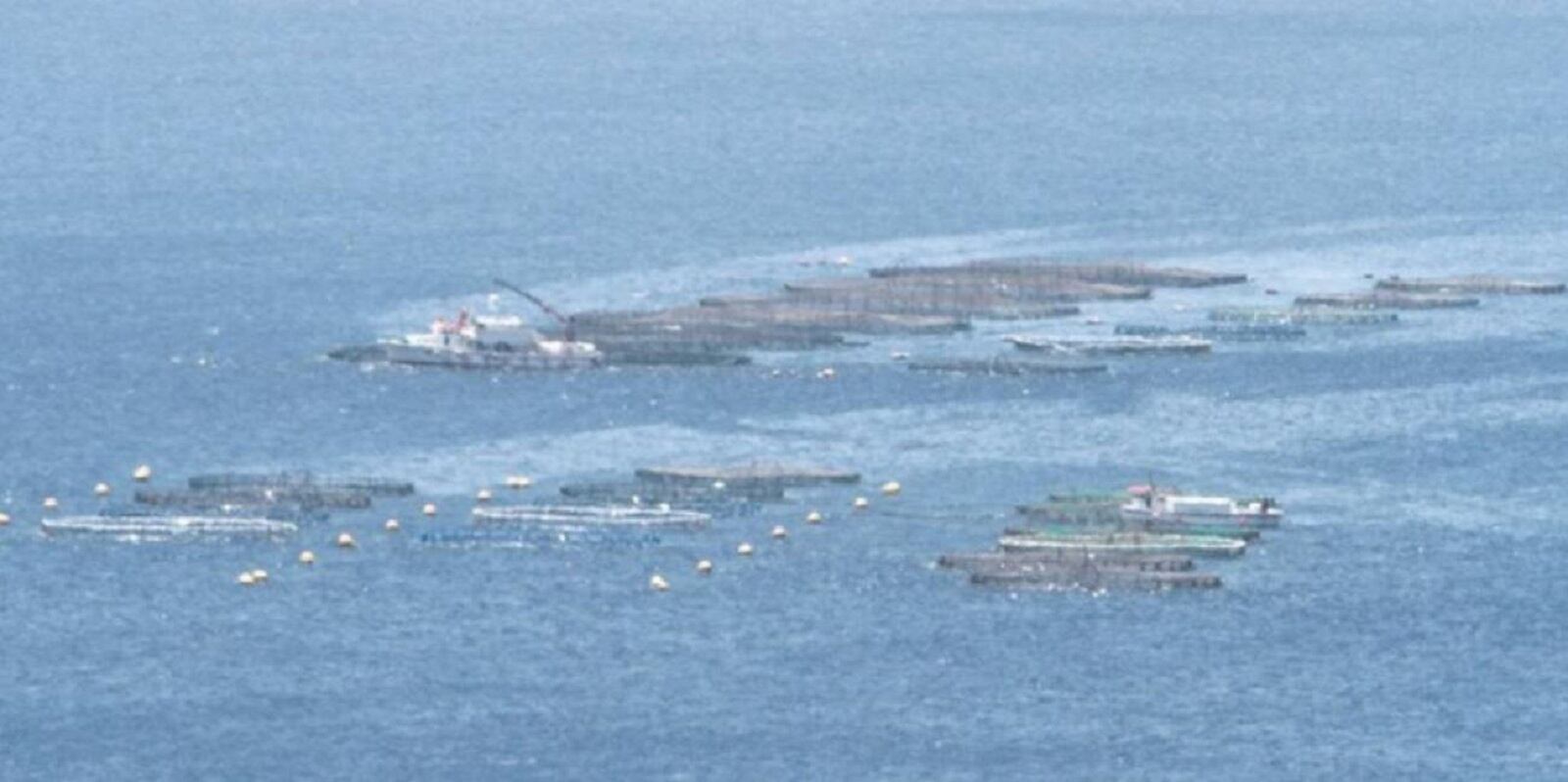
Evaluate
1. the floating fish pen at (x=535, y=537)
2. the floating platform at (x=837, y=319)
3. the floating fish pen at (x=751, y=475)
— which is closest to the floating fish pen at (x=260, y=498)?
the floating fish pen at (x=535, y=537)

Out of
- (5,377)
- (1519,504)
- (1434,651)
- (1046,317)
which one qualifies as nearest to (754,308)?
(1046,317)

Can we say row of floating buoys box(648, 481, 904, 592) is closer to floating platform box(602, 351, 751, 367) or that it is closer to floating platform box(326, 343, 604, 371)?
floating platform box(602, 351, 751, 367)

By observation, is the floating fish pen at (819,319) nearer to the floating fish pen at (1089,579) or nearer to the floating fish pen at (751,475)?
the floating fish pen at (751,475)

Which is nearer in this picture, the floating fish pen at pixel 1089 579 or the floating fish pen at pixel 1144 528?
the floating fish pen at pixel 1089 579

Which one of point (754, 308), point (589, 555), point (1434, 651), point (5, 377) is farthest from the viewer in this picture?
point (754, 308)

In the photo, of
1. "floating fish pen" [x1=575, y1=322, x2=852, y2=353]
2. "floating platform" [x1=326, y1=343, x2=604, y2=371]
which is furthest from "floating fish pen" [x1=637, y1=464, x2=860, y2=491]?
"floating fish pen" [x1=575, y1=322, x2=852, y2=353]

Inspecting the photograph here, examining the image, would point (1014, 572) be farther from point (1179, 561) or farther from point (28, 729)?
point (28, 729)

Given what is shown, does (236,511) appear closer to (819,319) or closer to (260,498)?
(260,498)
